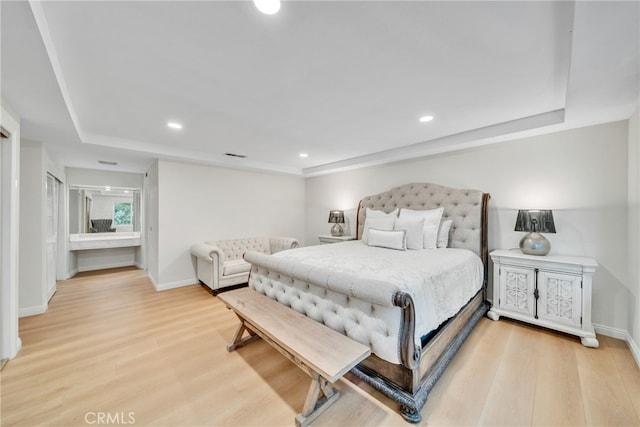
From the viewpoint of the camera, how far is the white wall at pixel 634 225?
2111mm

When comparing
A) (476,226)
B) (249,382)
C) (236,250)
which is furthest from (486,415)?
(236,250)

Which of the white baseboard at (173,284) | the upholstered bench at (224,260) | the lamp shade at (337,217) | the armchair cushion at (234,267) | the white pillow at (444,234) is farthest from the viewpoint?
the lamp shade at (337,217)

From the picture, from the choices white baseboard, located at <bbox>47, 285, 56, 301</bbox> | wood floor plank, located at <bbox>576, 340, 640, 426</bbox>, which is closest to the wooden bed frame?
wood floor plank, located at <bbox>576, 340, 640, 426</bbox>

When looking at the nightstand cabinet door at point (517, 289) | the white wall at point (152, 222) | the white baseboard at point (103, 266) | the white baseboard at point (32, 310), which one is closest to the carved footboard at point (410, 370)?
the nightstand cabinet door at point (517, 289)

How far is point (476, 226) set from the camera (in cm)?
316

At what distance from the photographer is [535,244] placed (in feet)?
8.75

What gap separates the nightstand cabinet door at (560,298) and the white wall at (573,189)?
42 cm

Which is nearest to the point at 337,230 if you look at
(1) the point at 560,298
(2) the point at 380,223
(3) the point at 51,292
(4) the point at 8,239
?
(2) the point at 380,223

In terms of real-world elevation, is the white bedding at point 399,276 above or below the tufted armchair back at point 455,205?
below

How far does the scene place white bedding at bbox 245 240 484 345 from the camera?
162cm

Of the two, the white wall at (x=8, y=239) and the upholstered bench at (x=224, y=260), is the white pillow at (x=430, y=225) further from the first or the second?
the white wall at (x=8, y=239)

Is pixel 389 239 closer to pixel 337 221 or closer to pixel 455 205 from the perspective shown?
pixel 455 205

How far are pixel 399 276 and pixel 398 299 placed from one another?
351 millimetres

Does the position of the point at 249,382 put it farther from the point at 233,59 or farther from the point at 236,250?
the point at 236,250
